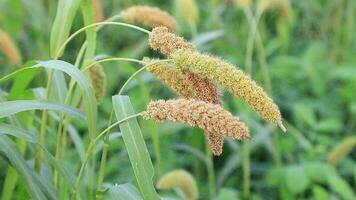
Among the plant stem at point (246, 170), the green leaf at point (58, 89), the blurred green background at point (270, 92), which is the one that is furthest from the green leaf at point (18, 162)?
the plant stem at point (246, 170)

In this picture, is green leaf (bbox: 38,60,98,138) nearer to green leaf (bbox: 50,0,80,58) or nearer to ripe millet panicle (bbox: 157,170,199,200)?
green leaf (bbox: 50,0,80,58)

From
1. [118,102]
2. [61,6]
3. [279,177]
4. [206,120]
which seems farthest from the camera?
[279,177]

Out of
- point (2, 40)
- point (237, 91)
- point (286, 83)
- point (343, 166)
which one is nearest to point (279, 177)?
point (343, 166)

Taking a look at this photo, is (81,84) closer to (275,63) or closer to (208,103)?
(208,103)

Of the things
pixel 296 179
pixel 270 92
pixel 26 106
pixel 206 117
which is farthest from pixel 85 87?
pixel 270 92

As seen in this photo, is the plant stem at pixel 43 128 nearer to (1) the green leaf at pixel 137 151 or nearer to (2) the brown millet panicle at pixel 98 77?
(2) the brown millet panicle at pixel 98 77

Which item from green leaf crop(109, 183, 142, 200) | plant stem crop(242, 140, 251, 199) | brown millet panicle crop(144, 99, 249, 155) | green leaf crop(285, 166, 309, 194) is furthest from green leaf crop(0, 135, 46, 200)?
plant stem crop(242, 140, 251, 199)

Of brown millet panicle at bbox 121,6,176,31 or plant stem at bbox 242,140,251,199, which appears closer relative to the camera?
brown millet panicle at bbox 121,6,176,31
